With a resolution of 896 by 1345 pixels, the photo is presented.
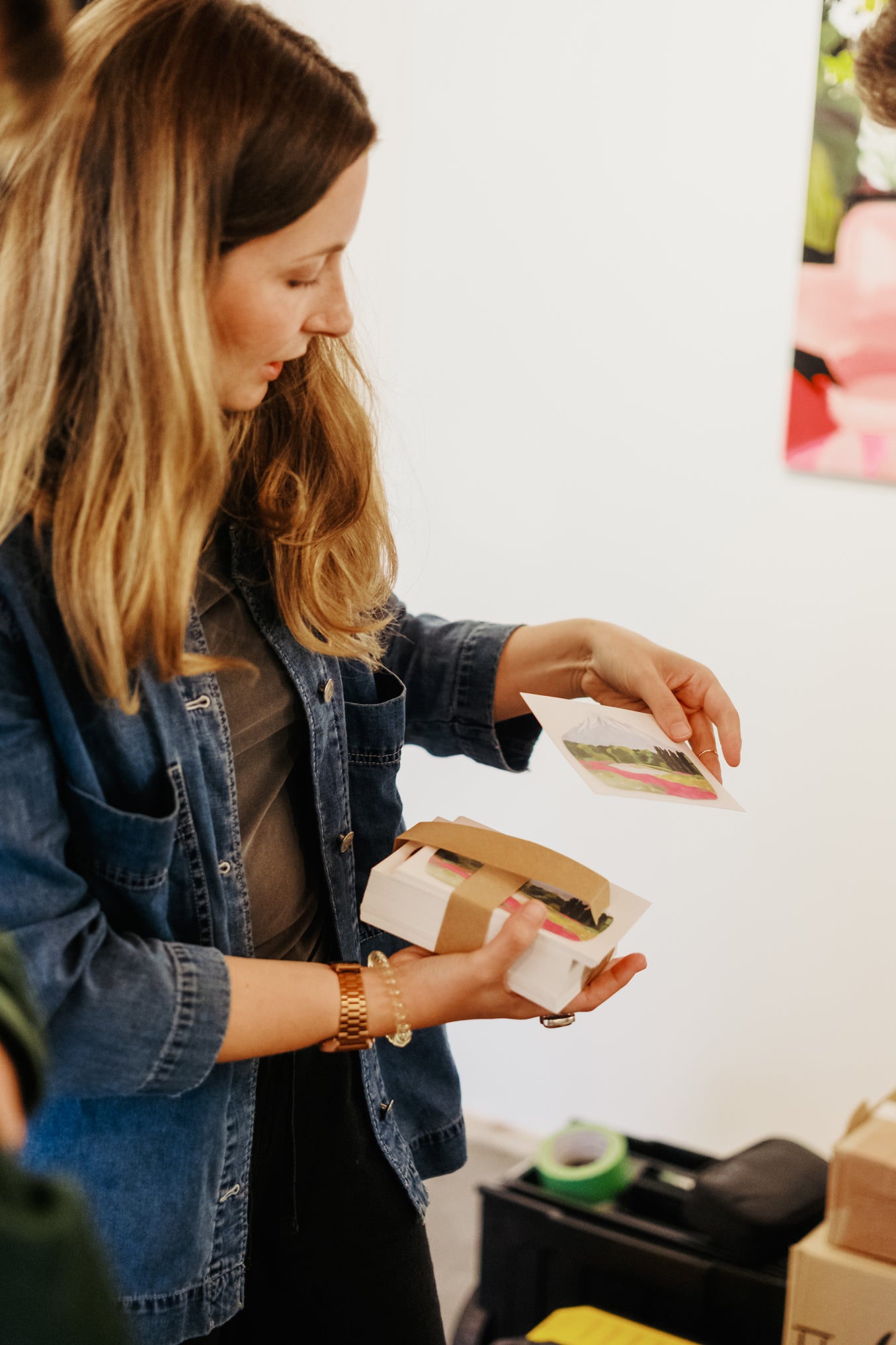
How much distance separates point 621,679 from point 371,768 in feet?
0.84

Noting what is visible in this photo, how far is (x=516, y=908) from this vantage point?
0.93m

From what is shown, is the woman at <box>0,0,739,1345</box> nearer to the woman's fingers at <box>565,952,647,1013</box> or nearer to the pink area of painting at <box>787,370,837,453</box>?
the woman's fingers at <box>565,952,647,1013</box>

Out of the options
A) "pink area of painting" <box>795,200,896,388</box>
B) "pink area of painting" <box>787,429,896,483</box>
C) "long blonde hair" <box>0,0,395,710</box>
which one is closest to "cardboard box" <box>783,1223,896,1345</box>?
"long blonde hair" <box>0,0,395,710</box>

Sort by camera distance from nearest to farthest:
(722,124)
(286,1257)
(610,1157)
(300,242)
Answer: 1. (300,242)
2. (286,1257)
3. (610,1157)
4. (722,124)

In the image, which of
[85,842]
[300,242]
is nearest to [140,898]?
[85,842]

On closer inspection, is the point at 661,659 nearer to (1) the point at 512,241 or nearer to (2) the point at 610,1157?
(2) the point at 610,1157

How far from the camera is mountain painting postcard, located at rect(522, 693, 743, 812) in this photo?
100cm

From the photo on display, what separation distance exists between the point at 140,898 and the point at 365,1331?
44 centimetres

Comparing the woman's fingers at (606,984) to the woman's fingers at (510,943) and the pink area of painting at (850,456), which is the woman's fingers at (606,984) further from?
the pink area of painting at (850,456)

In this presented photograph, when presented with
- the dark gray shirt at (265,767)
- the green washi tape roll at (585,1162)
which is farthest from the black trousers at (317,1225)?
the green washi tape roll at (585,1162)

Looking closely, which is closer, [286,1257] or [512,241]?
[286,1257]

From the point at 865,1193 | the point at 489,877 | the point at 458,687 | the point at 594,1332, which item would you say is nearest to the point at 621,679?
the point at 458,687

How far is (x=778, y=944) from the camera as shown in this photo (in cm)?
215

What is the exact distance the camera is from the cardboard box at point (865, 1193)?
4.29ft
